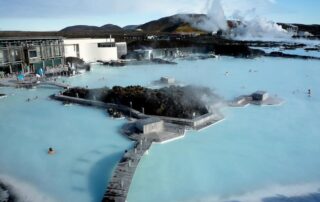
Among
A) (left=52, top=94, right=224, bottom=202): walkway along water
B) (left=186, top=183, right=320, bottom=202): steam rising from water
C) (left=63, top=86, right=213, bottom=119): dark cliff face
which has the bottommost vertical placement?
(left=186, top=183, right=320, bottom=202): steam rising from water

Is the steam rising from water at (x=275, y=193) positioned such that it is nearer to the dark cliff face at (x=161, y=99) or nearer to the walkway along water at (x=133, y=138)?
the walkway along water at (x=133, y=138)

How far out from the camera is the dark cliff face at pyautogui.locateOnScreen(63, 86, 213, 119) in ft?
49.2

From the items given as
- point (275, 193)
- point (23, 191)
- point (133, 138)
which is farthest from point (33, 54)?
point (275, 193)

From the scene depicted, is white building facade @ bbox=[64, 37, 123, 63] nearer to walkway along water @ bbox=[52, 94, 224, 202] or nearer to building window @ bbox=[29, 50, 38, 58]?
building window @ bbox=[29, 50, 38, 58]

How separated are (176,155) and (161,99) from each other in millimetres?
5262

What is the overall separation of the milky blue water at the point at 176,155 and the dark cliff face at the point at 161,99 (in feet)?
4.43

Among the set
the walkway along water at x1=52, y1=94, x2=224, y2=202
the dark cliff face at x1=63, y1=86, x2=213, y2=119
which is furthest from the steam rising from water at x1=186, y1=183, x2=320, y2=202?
the dark cliff face at x1=63, y1=86, x2=213, y2=119

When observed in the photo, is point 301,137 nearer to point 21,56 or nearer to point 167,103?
point 167,103

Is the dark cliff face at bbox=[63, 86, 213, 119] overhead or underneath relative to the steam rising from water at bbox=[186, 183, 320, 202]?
overhead

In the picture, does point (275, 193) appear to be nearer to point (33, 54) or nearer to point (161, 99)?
point (161, 99)

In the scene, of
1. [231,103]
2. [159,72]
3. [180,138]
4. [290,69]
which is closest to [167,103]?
[180,138]

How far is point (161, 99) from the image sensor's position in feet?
52.2

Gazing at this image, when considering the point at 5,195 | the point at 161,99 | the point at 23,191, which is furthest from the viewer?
the point at 161,99

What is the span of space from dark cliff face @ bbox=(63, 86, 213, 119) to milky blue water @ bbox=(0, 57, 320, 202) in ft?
4.43
